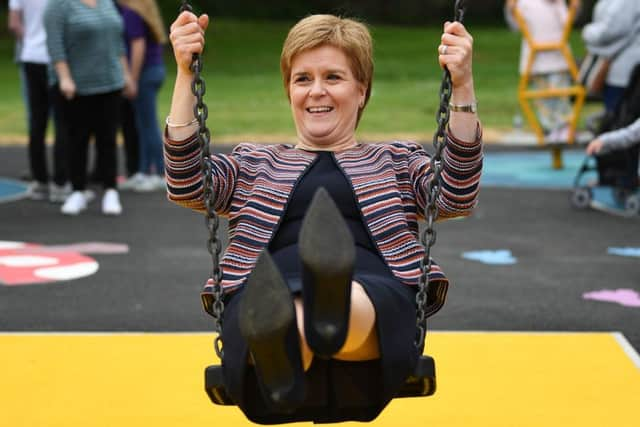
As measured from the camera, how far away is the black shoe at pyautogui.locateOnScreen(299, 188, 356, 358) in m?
2.32

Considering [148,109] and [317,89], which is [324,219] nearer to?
[317,89]

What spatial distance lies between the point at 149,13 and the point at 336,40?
565 centimetres

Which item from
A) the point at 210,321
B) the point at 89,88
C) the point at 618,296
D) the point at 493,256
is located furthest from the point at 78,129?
the point at 618,296

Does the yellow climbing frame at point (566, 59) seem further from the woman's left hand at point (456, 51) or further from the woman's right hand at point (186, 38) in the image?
the woman's right hand at point (186, 38)

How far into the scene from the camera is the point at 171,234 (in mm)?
7430

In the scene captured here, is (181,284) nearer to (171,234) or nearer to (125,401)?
(171,234)

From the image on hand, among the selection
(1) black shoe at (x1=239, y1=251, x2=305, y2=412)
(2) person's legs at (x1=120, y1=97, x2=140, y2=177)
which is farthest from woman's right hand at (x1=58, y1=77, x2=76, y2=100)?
(1) black shoe at (x1=239, y1=251, x2=305, y2=412)

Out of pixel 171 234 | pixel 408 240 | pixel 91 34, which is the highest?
pixel 408 240

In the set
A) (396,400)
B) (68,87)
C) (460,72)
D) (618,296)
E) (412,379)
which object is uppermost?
(460,72)

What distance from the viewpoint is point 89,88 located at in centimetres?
729

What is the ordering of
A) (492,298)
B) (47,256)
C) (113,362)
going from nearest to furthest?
1. (113,362)
2. (492,298)
3. (47,256)

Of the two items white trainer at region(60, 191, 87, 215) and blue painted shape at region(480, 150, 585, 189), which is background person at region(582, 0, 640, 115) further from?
white trainer at region(60, 191, 87, 215)

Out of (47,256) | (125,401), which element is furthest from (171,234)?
(125,401)

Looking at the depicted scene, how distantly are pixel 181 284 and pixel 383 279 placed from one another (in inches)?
126
